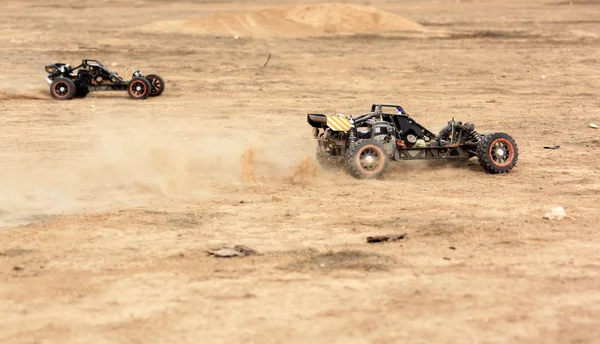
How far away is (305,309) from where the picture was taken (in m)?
9.02

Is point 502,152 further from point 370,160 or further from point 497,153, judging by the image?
point 370,160

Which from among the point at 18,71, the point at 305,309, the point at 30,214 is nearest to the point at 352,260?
the point at 305,309

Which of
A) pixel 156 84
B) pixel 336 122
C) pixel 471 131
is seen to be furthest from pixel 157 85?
pixel 471 131

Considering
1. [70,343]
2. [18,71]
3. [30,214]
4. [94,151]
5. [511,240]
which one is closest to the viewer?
[70,343]

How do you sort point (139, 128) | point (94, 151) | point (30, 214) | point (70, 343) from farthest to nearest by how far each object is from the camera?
1. point (139, 128)
2. point (94, 151)
3. point (30, 214)
4. point (70, 343)

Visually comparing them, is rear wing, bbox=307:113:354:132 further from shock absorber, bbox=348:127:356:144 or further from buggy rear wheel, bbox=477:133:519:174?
buggy rear wheel, bbox=477:133:519:174

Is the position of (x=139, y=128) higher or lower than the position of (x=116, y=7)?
lower

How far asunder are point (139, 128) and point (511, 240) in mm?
10033

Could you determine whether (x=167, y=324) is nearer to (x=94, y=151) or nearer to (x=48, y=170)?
(x=48, y=170)

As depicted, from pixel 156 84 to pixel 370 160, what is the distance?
1046 cm

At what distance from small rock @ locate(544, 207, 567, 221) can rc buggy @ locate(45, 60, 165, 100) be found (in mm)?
13071

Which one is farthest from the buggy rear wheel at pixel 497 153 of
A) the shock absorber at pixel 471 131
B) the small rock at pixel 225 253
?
the small rock at pixel 225 253

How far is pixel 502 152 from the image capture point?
49.2 ft

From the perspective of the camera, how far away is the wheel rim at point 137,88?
2286 centimetres
